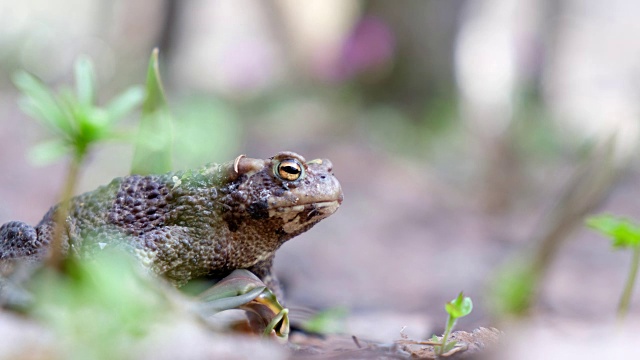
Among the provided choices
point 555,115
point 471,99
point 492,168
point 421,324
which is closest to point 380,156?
point 492,168

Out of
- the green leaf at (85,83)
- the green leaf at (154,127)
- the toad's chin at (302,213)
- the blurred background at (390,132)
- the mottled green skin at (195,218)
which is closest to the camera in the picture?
the green leaf at (85,83)

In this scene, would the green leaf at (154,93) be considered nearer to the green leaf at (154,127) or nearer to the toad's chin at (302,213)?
the green leaf at (154,127)

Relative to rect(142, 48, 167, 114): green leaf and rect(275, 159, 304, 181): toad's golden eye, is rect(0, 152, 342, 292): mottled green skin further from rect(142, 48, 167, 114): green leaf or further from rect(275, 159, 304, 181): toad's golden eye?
rect(142, 48, 167, 114): green leaf

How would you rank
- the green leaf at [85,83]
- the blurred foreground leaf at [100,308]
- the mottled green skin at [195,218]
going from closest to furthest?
the blurred foreground leaf at [100,308] → the green leaf at [85,83] → the mottled green skin at [195,218]

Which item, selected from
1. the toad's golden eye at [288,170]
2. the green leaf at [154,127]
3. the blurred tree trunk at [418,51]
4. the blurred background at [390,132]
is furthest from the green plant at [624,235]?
the blurred tree trunk at [418,51]

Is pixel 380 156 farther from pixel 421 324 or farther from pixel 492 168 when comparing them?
pixel 421 324

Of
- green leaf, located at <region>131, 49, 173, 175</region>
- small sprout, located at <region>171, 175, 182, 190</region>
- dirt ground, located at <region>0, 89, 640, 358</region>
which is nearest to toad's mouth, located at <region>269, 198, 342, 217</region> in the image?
small sprout, located at <region>171, 175, 182, 190</region>
